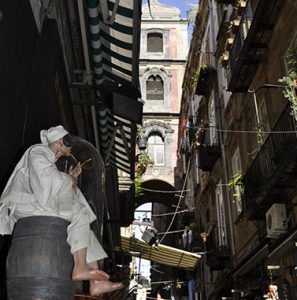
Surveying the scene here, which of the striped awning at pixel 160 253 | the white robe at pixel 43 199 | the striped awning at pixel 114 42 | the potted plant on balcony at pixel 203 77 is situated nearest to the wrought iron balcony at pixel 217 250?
the striped awning at pixel 160 253

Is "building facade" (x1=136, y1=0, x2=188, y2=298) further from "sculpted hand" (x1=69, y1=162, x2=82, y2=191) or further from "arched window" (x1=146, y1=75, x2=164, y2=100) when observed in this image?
"sculpted hand" (x1=69, y1=162, x2=82, y2=191)

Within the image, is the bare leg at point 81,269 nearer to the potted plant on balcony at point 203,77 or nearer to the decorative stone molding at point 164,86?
the potted plant on balcony at point 203,77

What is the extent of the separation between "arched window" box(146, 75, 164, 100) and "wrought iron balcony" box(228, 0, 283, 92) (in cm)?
1714

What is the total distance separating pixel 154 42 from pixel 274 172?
2500cm

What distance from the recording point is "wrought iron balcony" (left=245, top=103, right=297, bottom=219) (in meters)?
8.98

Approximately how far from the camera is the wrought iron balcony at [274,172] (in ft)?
29.5

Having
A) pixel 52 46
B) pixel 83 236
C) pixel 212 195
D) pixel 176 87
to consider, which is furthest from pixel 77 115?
pixel 176 87

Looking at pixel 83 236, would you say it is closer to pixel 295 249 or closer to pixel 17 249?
pixel 17 249

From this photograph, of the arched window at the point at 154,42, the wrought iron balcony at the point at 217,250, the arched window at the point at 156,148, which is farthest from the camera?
the arched window at the point at 154,42

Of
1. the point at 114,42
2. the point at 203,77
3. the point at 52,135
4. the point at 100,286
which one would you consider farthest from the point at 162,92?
the point at 100,286

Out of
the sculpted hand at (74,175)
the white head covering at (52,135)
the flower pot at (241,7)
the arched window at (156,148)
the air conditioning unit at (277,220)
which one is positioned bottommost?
the sculpted hand at (74,175)

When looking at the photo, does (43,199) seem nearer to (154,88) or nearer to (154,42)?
(154,88)

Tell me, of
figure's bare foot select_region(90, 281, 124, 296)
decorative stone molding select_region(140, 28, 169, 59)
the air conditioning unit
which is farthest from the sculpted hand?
decorative stone molding select_region(140, 28, 169, 59)

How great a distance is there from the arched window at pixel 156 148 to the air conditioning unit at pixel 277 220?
1962 centimetres
